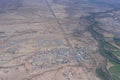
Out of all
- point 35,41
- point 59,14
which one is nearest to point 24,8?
point 59,14

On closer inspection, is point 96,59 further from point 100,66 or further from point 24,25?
point 24,25

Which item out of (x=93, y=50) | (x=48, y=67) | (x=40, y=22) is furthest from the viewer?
(x=40, y=22)

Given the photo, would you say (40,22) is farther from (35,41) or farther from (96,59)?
(96,59)

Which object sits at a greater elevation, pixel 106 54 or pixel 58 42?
pixel 58 42

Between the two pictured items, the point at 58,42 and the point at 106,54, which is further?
the point at 58,42

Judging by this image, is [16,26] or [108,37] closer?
[108,37]

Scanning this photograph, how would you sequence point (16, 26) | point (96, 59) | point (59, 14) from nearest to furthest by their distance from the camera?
point (96, 59), point (16, 26), point (59, 14)
